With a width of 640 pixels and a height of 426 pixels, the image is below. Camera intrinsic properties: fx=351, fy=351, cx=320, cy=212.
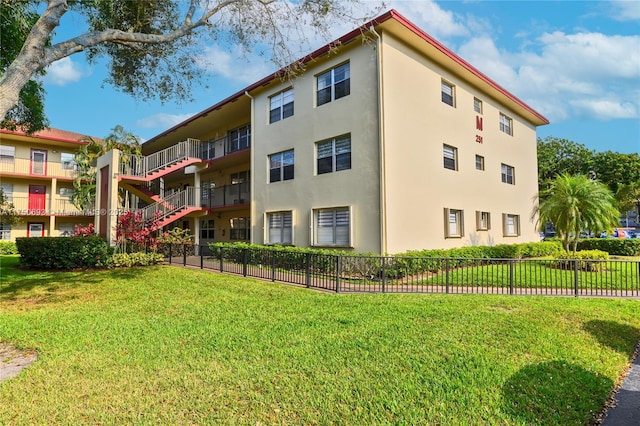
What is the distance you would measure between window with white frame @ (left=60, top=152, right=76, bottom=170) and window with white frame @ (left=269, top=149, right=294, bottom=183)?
21.3m

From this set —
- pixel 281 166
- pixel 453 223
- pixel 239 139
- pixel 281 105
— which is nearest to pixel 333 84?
pixel 281 105

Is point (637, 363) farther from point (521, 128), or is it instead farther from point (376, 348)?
point (521, 128)

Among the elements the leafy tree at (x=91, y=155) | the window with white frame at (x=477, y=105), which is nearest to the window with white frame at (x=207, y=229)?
the leafy tree at (x=91, y=155)

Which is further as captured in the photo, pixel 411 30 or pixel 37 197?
pixel 37 197

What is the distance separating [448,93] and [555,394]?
15183 mm

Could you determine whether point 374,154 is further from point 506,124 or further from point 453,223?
point 506,124

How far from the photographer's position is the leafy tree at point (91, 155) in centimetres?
2561

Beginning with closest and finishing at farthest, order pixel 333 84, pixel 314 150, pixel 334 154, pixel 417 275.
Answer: pixel 417 275 < pixel 334 154 < pixel 333 84 < pixel 314 150

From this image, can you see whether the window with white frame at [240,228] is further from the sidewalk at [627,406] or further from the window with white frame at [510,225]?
the sidewalk at [627,406]

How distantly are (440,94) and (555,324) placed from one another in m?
12.1

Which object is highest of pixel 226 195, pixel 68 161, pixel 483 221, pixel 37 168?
pixel 68 161

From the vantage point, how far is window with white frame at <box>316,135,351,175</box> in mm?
14078

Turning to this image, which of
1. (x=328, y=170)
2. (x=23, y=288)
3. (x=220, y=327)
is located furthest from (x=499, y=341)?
(x=23, y=288)

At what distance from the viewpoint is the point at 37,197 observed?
28.1m
